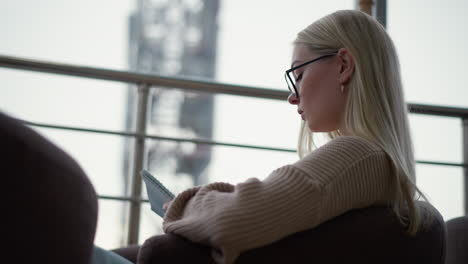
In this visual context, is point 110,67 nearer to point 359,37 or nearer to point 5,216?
point 359,37

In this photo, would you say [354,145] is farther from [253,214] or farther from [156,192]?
[156,192]

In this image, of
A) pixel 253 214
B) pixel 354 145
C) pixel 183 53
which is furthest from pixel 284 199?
pixel 183 53

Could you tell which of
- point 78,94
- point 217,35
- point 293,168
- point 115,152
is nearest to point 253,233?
point 293,168

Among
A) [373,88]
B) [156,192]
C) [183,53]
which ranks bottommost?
[183,53]

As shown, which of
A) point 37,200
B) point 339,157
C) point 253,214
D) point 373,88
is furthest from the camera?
point 373,88

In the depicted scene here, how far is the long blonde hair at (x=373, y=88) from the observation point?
1176mm

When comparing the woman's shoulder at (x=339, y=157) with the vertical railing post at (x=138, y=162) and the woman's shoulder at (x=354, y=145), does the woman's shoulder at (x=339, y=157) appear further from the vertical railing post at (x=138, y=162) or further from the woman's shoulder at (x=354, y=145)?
the vertical railing post at (x=138, y=162)

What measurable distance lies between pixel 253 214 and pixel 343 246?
16 centimetres

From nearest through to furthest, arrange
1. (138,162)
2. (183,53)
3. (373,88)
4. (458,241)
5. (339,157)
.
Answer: (339,157) → (373,88) → (458,241) → (138,162) → (183,53)

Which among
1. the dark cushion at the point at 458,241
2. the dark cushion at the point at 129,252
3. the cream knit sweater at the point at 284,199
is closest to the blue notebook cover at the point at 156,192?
the cream knit sweater at the point at 284,199

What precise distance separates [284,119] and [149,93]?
616 millimetres

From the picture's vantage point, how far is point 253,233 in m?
0.96

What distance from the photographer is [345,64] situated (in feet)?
4.20

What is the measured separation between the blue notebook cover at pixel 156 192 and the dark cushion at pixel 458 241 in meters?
0.68
